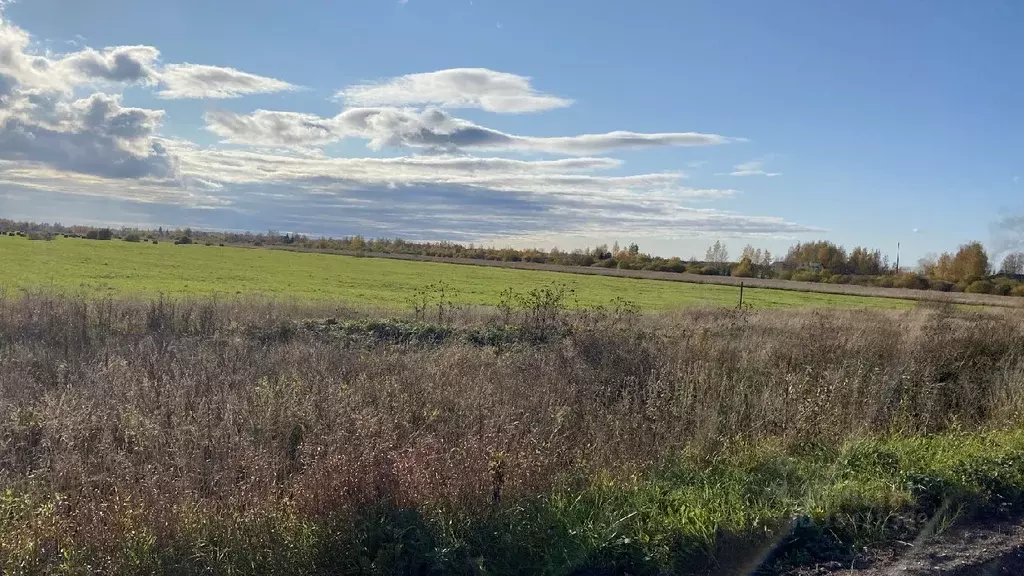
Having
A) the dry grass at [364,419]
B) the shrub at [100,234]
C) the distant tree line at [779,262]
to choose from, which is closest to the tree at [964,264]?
the distant tree line at [779,262]

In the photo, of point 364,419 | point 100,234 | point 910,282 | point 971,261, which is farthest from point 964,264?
point 100,234

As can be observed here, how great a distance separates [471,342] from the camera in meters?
17.2

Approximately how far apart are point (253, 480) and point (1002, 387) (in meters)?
12.4

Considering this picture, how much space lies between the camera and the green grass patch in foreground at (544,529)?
15.8ft

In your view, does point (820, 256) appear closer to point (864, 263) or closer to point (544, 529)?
point (864, 263)

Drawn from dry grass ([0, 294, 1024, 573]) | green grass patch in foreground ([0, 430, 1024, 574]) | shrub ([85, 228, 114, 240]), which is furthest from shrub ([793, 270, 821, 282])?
shrub ([85, 228, 114, 240])

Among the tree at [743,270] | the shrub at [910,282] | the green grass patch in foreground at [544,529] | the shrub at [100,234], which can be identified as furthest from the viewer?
the shrub at [100,234]

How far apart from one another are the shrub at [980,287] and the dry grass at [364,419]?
72.3 m

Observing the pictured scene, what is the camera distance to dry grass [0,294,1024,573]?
5.21 meters

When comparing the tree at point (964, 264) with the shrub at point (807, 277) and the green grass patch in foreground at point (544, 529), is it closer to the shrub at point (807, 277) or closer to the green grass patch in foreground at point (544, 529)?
the shrub at point (807, 277)

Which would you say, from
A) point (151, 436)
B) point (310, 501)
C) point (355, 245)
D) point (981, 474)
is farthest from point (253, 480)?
point (355, 245)

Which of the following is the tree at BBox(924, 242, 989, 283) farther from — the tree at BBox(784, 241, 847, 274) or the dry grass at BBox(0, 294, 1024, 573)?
the dry grass at BBox(0, 294, 1024, 573)

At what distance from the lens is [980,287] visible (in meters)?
77.0

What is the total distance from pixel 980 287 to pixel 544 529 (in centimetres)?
8874
